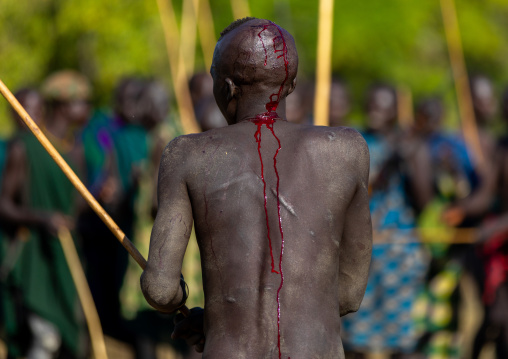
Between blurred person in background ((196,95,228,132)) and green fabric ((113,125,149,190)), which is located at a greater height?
blurred person in background ((196,95,228,132))

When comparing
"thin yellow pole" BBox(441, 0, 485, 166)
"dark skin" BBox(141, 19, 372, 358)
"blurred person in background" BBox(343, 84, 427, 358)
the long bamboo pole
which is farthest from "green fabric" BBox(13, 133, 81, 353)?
"dark skin" BBox(141, 19, 372, 358)

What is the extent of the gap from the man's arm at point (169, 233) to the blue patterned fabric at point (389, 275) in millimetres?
4272

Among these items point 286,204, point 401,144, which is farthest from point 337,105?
point 286,204

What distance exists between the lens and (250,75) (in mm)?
2850

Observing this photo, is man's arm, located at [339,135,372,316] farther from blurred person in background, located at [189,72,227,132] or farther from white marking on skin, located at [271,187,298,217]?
blurred person in background, located at [189,72,227,132]

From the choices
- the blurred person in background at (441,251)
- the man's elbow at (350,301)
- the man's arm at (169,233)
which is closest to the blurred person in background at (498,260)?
the blurred person in background at (441,251)

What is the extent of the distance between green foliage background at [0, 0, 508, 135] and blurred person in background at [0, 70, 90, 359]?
2903 mm

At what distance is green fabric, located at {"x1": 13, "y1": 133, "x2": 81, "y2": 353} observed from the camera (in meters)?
6.53

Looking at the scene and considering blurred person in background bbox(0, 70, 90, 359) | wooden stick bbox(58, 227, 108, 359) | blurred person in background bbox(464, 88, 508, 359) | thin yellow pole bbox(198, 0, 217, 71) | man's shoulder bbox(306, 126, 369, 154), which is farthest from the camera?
thin yellow pole bbox(198, 0, 217, 71)

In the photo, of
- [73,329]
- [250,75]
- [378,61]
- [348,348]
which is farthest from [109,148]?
[378,61]

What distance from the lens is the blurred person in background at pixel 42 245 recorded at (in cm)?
651

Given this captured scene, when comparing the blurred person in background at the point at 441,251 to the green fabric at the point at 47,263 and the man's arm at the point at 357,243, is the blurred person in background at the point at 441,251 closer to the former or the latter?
the green fabric at the point at 47,263

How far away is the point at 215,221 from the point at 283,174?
0.24m

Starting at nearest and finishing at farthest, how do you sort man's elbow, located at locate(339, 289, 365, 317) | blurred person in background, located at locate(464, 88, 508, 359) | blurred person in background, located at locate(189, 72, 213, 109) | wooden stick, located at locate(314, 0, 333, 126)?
man's elbow, located at locate(339, 289, 365, 317) < wooden stick, located at locate(314, 0, 333, 126) < blurred person in background, located at locate(464, 88, 508, 359) < blurred person in background, located at locate(189, 72, 213, 109)
